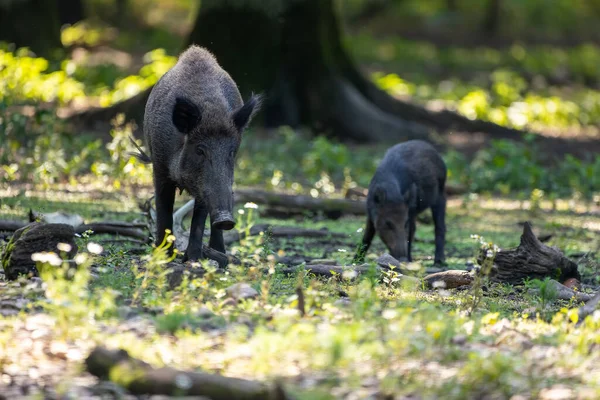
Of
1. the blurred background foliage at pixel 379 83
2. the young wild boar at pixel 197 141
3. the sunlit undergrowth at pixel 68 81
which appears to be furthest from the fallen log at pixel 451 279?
the sunlit undergrowth at pixel 68 81

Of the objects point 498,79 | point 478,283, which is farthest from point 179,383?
point 498,79

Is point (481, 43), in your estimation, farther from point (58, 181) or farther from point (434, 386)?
point (434, 386)

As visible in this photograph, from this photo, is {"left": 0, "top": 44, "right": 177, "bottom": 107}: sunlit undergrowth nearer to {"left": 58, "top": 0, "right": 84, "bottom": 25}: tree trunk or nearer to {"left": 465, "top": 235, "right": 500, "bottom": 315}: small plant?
{"left": 58, "top": 0, "right": 84, "bottom": 25}: tree trunk

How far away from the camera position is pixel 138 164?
13.0m

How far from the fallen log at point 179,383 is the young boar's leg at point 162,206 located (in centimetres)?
377

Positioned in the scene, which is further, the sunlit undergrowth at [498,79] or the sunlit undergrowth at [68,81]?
the sunlit undergrowth at [498,79]

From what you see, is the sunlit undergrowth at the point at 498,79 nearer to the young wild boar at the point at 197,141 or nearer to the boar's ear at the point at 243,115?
the young wild boar at the point at 197,141

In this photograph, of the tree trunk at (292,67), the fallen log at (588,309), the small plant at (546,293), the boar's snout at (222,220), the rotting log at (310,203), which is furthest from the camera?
the tree trunk at (292,67)

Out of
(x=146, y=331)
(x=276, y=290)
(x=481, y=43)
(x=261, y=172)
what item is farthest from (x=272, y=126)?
(x=481, y=43)

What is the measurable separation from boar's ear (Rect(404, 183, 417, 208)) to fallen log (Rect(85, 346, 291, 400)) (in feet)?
21.2

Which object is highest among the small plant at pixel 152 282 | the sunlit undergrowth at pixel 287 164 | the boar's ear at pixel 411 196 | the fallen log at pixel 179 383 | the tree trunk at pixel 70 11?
the tree trunk at pixel 70 11

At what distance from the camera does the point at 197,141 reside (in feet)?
A: 27.0

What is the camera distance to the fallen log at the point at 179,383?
4.66m

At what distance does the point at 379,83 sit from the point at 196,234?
16539mm
